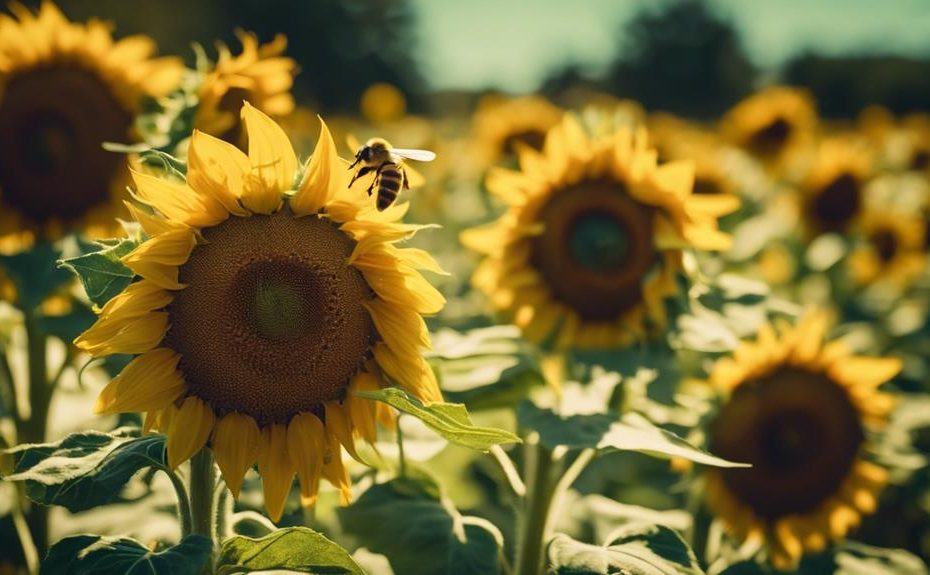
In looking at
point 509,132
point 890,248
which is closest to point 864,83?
point 890,248

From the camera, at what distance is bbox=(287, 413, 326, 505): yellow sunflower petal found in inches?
69.6

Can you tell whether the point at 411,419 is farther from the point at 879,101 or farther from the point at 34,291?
the point at 879,101

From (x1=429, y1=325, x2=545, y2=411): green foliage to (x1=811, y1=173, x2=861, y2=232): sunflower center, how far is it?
4.22 metres

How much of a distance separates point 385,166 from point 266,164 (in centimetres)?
53

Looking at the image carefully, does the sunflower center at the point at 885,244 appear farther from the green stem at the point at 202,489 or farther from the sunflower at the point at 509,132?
the green stem at the point at 202,489

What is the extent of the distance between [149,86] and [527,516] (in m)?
2.13

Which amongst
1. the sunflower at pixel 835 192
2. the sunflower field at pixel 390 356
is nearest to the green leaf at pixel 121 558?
the sunflower field at pixel 390 356

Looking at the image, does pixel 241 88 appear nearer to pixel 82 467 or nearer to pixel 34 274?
pixel 34 274

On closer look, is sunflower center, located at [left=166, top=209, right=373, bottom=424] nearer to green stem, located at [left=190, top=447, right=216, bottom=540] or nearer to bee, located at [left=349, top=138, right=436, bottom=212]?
green stem, located at [left=190, top=447, right=216, bottom=540]

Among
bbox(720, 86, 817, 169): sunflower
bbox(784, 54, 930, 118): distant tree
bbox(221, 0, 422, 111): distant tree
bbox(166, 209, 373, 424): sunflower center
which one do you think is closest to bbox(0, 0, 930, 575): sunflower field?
bbox(166, 209, 373, 424): sunflower center

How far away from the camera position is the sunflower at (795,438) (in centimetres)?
299

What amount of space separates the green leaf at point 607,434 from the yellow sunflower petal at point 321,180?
0.78 metres

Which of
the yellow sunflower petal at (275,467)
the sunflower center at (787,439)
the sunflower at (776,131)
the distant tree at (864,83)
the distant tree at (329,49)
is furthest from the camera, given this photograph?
the distant tree at (329,49)

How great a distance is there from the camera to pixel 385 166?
2160 millimetres
